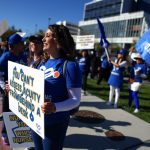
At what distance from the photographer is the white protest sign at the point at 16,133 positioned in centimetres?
397

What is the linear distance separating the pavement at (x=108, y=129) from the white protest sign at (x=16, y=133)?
4.07ft

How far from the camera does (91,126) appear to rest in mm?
6613

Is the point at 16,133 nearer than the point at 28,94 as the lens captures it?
No

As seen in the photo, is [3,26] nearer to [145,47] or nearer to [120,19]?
[145,47]

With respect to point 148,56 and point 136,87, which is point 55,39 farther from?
point 136,87

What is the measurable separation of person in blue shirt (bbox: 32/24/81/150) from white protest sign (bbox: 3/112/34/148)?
1054 mm

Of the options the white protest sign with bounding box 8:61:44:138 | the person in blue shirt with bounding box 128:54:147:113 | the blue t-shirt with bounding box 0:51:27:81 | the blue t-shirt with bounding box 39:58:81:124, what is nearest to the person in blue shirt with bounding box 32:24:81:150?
the blue t-shirt with bounding box 39:58:81:124

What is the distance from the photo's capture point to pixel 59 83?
2.81 meters

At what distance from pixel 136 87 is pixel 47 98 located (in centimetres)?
643

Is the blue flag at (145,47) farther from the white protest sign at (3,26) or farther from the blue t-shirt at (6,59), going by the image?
the white protest sign at (3,26)

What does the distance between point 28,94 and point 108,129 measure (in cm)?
391

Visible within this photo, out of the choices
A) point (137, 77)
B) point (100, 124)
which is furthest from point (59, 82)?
point (137, 77)

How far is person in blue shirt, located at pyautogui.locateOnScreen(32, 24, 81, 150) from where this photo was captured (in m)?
2.76

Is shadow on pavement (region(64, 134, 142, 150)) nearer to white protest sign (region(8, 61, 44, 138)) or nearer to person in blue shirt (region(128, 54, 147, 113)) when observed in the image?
white protest sign (region(8, 61, 44, 138))
